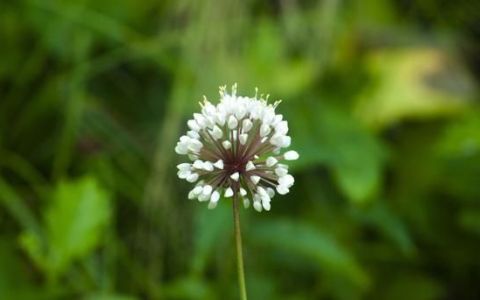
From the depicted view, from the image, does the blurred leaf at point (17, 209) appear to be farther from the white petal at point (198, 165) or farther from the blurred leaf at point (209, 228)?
the white petal at point (198, 165)

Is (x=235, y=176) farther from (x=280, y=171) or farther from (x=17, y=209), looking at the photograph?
(x=17, y=209)

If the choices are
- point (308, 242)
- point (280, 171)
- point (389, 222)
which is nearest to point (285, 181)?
point (280, 171)

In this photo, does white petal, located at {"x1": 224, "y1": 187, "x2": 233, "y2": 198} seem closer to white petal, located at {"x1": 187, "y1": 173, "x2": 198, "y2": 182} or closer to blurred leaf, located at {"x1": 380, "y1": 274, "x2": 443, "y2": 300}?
white petal, located at {"x1": 187, "y1": 173, "x2": 198, "y2": 182}

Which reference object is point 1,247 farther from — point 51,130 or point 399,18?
Result: point 399,18

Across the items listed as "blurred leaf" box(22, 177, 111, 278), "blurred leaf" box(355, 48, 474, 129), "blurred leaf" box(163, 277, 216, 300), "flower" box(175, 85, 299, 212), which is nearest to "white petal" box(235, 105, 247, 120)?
"flower" box(175, 85, 299, 212)

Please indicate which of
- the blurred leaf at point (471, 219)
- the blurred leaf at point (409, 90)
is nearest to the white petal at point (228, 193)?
the blurred leaf at point (471, 219)
